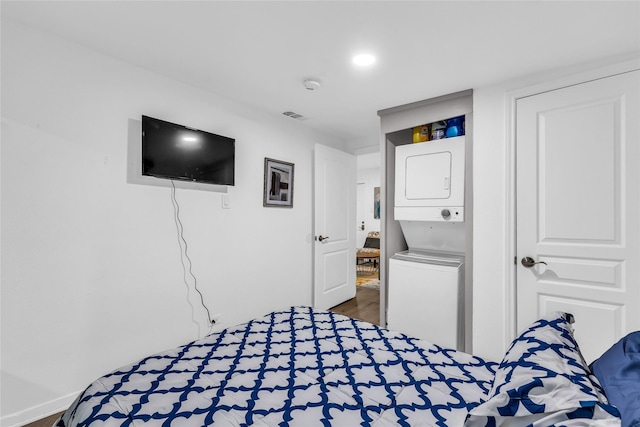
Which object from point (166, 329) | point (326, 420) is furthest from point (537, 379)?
point (166, 329)

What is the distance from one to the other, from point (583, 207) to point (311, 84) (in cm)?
222

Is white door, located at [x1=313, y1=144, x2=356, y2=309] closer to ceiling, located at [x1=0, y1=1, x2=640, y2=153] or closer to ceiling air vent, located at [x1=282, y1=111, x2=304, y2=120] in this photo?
ceiling air vent, located at [x1=282, y1=111, x2=304, y2=120]

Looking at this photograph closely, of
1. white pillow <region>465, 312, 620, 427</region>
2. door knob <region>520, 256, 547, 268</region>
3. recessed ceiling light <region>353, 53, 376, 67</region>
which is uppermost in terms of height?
recessed ceiling light <region>353, 53, 376, 67</region>

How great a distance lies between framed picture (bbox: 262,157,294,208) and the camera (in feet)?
10.4

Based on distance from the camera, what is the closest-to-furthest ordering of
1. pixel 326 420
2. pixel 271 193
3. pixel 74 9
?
pixel 326 420, pixel 74 9, pixel 271 193

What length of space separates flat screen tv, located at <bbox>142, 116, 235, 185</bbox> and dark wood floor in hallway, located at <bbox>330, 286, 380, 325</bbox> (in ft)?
7.31

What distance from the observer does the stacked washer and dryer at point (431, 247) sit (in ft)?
8.64

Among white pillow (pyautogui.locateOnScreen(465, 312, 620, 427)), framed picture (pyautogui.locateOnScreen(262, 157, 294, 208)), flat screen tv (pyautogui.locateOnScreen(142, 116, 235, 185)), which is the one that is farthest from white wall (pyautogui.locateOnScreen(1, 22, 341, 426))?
white pillow (pyautogui.locateOnScreen(465, 312, 620, 427))

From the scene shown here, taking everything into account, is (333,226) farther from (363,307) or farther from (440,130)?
(440,130)

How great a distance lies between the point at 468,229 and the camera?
262cm

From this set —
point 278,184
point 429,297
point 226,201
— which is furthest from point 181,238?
point 429,297

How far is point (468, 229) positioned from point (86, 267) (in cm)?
295

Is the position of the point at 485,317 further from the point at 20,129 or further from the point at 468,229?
the point at 20,129

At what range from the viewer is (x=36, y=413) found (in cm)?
179
